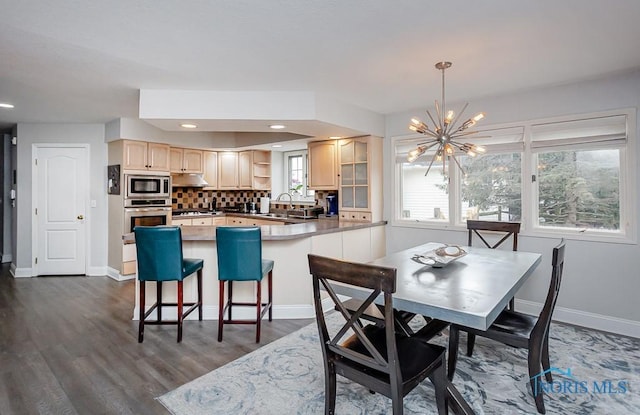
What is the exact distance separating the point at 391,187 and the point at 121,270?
163 inches

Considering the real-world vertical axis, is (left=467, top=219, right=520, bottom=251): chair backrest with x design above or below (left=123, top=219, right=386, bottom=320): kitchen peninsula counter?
above

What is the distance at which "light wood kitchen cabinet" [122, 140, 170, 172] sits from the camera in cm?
499

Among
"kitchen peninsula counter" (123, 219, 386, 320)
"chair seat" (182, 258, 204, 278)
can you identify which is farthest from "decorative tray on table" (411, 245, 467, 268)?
"chair seat" (182, 258, 204, 278)

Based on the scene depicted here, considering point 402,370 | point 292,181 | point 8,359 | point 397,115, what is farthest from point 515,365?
point 292,181

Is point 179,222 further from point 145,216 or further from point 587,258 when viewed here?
point 587,258

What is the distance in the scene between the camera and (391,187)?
15.5 ft

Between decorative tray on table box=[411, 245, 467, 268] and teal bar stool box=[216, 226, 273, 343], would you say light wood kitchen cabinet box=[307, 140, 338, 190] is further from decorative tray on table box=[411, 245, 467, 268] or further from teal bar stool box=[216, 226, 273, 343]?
decorative tray on table box=[411, 245, 467, 268]

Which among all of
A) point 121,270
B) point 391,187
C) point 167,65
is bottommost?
point 121,270

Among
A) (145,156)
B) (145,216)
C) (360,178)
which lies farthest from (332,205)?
(145,156)

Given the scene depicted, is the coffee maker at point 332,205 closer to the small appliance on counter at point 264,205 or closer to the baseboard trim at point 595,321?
the small appliance on counter at point 264,205

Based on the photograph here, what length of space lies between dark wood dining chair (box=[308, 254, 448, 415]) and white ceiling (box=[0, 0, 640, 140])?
1522 mm

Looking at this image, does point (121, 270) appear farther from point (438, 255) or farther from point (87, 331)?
point (438, 255)

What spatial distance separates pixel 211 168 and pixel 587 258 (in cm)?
561

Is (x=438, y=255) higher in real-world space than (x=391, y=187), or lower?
lower
